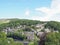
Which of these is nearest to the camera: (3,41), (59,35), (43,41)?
(43,41)

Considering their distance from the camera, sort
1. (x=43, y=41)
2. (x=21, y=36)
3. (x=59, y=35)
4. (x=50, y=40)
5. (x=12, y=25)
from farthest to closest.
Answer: (x=12, y=25)
(x=21, y=36)
(x=59, y=35)
(x=50, y=40)
(x=43, y=41)

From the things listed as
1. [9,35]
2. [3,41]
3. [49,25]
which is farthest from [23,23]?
[3,41]

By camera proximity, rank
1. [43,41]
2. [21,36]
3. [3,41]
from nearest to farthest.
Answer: [43,41] < [3,41] < [21,36]

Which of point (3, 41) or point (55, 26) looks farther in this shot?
point (55, 26)

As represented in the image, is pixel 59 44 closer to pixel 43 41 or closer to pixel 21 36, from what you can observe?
pixel 43 41

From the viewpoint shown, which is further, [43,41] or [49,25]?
[49,25]

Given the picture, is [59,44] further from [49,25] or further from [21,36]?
[49,25]

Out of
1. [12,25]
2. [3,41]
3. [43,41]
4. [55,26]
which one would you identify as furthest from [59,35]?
[12,25]

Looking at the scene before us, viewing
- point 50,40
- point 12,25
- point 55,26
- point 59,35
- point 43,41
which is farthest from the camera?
point 12,25

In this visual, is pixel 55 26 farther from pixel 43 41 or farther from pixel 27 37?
pixel 43 41
